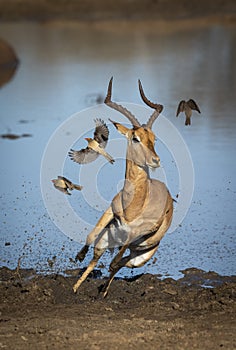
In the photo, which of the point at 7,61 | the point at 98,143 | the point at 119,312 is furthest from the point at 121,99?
the point at 119,312

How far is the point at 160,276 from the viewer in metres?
7.36

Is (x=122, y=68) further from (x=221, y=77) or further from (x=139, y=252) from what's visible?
(x=139, y=252)

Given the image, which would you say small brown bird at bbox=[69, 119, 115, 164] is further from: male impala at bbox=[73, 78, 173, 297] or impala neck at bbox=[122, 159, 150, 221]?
impala neck at bbox=[122, 159, 150, 221]

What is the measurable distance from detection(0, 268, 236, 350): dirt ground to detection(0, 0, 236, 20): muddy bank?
99.1 ft

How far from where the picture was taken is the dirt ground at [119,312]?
5520 millimetres

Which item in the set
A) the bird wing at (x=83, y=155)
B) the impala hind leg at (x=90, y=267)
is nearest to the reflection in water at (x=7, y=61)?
the bird wing at (x=83, y=155)

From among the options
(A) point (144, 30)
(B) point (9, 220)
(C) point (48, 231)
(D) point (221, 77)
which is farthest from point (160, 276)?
(A) point (144, 30)

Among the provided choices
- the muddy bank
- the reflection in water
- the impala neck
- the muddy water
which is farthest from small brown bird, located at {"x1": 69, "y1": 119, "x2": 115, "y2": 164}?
the muddy bank

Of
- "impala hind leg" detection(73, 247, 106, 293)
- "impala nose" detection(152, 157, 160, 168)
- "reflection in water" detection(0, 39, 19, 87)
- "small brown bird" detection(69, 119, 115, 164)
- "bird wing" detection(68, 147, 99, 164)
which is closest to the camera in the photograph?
"impala nose" detection(152, 157, 160, 168)

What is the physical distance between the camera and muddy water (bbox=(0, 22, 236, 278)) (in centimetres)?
821

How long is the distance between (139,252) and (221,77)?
1555cm

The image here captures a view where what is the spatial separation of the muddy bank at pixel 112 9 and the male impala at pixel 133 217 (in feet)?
99.5

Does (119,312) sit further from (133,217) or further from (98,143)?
(98,143)

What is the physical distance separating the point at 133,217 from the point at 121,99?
10.8m
